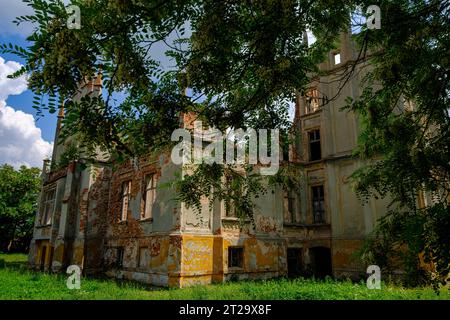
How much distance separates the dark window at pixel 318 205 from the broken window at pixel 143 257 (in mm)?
9480

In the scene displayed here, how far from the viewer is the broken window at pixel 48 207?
2083 centimetres

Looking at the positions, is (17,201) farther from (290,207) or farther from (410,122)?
(410,122)

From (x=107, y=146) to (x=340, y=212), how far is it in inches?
623

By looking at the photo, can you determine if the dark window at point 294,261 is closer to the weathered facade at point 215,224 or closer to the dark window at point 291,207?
the weathered facade at point 215,224

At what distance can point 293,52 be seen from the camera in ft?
13.7

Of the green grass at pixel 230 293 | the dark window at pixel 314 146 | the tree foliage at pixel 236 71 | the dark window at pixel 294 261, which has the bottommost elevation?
the green grass at pixel 230 293

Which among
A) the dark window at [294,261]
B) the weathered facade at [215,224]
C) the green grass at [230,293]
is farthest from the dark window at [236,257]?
the dark window at [294,261]

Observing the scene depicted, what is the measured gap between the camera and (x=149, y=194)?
1582cm

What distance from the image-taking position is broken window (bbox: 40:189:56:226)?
20.8 m

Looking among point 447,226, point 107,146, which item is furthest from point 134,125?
point 447,226

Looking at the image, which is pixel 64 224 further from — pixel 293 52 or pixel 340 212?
pixel 293 52

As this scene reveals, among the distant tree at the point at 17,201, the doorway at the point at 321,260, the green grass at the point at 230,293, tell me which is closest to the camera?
the green grass at the point at 230,293

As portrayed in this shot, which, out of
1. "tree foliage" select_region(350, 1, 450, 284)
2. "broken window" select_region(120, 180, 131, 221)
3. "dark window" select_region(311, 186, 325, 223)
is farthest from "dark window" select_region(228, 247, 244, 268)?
"tree foliage" select_region(350, 1, 450, 284)

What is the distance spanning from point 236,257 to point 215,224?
2004mm
